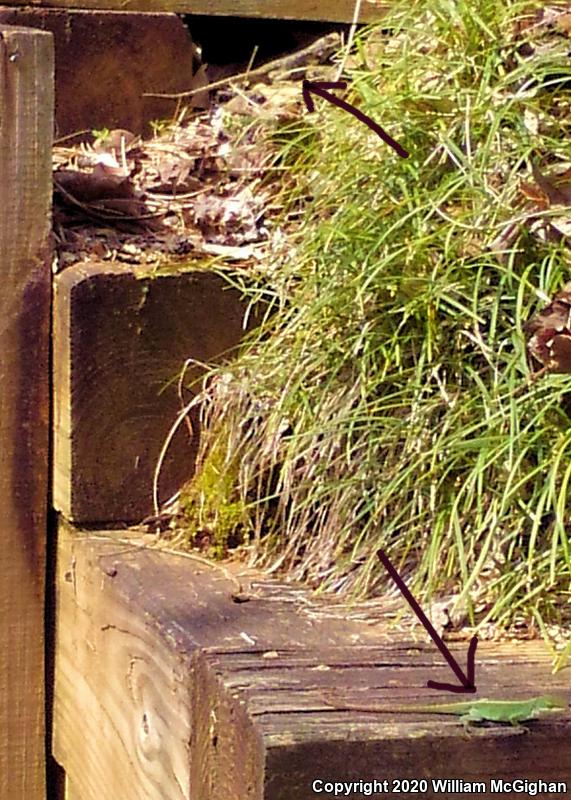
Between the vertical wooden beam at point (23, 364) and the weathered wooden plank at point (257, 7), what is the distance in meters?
0.34

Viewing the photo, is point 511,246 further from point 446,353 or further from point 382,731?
point 382,731

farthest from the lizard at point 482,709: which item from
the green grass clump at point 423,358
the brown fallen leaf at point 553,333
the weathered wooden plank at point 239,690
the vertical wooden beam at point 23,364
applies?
the vertical wooden beam at point 23,364

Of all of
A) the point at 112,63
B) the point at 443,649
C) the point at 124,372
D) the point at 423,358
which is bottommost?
the point at 443,649

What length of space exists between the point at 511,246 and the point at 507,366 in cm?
17

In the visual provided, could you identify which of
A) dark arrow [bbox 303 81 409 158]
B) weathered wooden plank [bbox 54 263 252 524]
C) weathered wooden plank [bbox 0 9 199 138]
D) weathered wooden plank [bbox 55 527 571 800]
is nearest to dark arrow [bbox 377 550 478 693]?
weathered wooden plank [bbox 55 527 571 800]

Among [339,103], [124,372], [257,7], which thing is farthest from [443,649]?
[257,7]

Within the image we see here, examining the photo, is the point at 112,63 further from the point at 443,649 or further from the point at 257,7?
the point at 443,649

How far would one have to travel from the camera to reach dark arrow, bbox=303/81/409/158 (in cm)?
180

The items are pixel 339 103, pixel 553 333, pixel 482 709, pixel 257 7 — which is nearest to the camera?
pixel 482 709

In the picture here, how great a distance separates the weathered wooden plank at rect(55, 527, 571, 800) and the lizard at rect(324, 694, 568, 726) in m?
0.01

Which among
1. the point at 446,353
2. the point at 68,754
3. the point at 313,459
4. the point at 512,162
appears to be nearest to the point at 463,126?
the point at 512,162

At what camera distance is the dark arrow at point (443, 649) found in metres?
1.38

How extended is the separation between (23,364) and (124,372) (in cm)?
15

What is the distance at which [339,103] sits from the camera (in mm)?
1889
